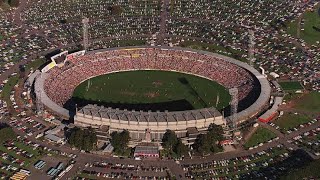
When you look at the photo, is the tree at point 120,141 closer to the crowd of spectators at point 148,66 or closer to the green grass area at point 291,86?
the crowd of spectators at point 148,66

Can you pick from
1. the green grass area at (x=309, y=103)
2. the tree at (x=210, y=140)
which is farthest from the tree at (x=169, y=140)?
the green grass area at (x=309, y=103)

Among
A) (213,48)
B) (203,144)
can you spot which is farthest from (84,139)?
(213,48)

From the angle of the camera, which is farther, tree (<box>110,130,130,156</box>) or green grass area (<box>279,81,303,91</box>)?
green grass area (<box>279,81,303,91</box>)

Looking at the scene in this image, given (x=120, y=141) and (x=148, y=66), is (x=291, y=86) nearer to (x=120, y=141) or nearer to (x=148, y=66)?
(x=148, y=66)

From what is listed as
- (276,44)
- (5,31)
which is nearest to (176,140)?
(276,44)

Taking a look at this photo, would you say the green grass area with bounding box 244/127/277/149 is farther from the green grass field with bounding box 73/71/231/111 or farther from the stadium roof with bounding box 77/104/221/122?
the green grass field with bounding box 73/71/231/111

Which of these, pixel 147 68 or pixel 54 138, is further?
pixel 147 68

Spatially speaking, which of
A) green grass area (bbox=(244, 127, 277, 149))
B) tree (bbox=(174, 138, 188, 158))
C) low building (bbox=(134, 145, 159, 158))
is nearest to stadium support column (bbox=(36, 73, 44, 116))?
low building (bbox=(134, 145, 159, 158))
